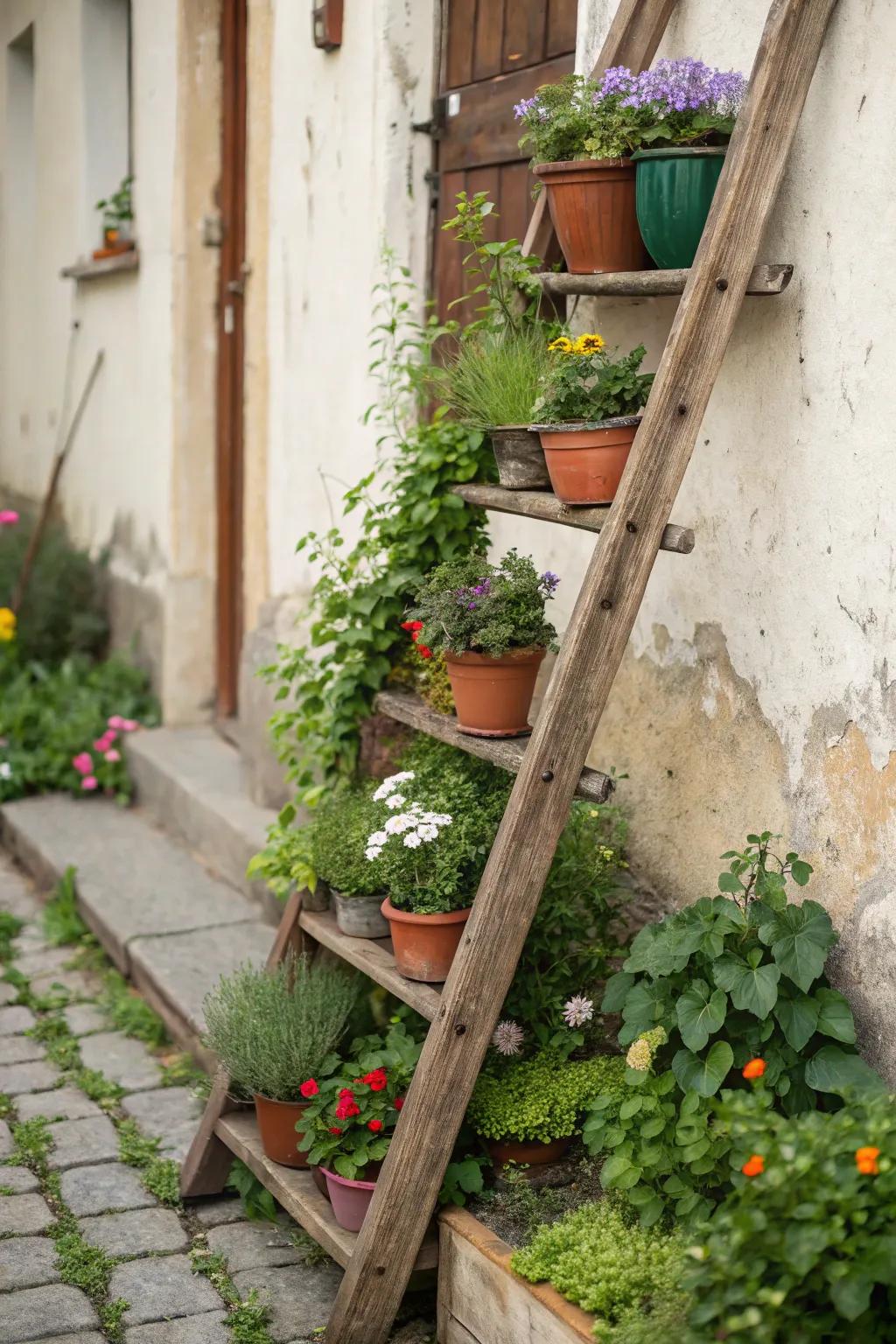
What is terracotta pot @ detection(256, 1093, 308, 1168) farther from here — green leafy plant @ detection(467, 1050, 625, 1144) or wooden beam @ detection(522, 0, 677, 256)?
wooden beam @ detection(522, 0, 677, 256)

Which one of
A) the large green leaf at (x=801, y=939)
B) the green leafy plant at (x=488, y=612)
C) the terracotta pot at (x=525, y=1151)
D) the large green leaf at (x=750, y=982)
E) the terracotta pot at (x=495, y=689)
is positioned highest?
the green leafy plant at (x=488, y=612)

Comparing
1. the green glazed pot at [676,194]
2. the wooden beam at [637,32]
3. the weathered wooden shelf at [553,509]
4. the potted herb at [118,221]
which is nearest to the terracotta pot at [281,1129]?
the weathered wooden shelf at [553,509]

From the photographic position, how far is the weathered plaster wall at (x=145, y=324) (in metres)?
6.05

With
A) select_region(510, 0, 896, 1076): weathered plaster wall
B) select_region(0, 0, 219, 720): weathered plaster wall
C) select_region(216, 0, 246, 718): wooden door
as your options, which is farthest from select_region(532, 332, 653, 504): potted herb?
select_region(0, 0, 219, 720): weathered plaster wall

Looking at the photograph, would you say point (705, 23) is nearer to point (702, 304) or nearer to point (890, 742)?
point (702, 304)

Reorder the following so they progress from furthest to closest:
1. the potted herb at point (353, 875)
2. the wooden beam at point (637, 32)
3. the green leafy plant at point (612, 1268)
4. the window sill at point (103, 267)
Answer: the window sill at point (103, 267), the potted herb at point (353, 875), the wooden beam at point (637, 32), the green leafy plant at point (612, 1268)

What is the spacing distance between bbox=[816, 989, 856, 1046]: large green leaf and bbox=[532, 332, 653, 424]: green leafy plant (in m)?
1.13

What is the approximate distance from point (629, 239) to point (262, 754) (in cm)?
286

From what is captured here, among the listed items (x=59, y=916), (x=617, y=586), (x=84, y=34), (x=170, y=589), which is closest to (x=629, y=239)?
(x=617, y=586)

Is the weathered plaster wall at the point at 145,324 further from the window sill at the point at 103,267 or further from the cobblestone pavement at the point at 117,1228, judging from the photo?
the cobblestone pavement at the point at 117,1228

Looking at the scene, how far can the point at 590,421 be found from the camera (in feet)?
8.90

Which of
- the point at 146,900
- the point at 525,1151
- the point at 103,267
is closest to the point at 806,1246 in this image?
the point at 525,1151

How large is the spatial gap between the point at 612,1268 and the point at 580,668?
3.41ft

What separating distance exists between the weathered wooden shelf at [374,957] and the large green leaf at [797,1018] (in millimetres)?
647
